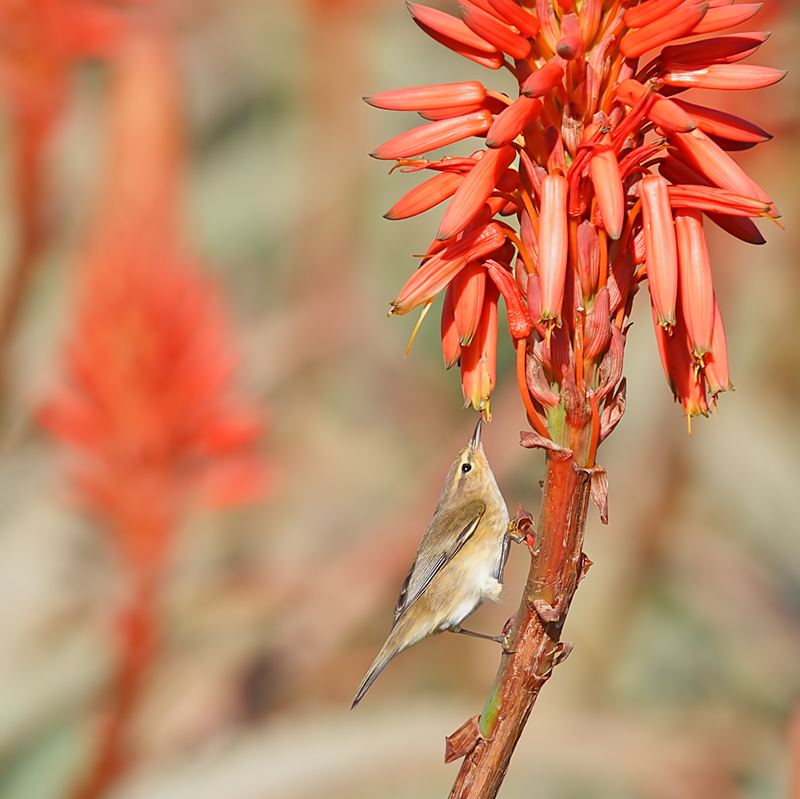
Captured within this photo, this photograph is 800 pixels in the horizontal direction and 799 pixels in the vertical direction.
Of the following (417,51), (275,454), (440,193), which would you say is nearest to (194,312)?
(440,193)

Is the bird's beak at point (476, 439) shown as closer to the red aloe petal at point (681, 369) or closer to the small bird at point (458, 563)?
the small bird at point (458, 563)

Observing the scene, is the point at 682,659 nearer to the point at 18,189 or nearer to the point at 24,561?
the point at 24,561

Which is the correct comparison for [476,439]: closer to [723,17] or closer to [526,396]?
[526,396]

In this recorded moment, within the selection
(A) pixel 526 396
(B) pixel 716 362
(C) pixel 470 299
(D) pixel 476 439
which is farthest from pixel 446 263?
(D) pixel 476 439

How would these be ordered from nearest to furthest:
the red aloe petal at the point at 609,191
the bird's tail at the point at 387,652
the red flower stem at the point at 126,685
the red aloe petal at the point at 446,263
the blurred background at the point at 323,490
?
the red aloe petal at the point at 609,191 < the red aloe petal at the point at 446,263 < the bird's tail at the point at 387,652 < the red flower stem at the point at 126,685 < the blurred background at the point at 323,490

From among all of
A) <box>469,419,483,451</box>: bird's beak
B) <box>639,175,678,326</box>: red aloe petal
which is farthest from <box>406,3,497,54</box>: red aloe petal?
<box>469,419,483,451</box>: bird's beak

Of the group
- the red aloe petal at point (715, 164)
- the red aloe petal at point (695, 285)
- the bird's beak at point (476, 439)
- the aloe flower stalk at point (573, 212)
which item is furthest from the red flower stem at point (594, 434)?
the bird's beak at point (476, 439)

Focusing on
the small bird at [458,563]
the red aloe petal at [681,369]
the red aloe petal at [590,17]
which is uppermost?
the red aloe petal at [590,17]

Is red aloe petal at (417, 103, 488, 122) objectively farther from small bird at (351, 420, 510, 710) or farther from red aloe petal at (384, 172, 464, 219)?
small bird at (351, 420, 510, 710)
